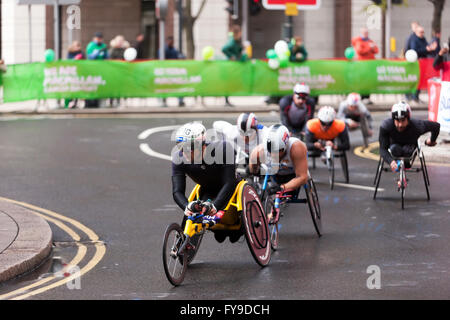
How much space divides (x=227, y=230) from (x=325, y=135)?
6323 millimetres

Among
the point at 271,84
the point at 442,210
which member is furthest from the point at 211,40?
the point at 442,210

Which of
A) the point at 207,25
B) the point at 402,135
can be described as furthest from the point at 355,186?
the point at 207,25

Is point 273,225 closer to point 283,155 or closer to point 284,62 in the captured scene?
point 283,155

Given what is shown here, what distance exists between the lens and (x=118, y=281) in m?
9.47

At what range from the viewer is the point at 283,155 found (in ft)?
37.9

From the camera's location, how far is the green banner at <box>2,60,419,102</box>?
26422 millimetres

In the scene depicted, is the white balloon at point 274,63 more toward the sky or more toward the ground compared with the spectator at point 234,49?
more toward the ground

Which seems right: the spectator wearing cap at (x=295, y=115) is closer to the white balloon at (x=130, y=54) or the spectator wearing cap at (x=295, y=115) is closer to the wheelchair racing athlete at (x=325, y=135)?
the wheelchair racing athlete at (x=325, y=135)

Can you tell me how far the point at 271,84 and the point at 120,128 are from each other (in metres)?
5.52

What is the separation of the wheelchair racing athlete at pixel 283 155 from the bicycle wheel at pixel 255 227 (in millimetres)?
1142

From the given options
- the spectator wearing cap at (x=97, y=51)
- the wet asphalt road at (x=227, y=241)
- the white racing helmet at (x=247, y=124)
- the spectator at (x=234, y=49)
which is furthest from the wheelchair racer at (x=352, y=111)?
the spectator wearing cap at (x=97, y=51)

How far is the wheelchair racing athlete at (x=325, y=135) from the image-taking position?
52.5 feet

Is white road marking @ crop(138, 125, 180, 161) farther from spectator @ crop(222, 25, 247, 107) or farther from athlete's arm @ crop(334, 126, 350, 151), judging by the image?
spectator @ crop(222, 25, 247, 107)

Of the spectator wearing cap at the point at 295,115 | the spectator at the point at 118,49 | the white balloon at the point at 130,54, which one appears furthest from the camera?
the spectator at the point at 118,49
